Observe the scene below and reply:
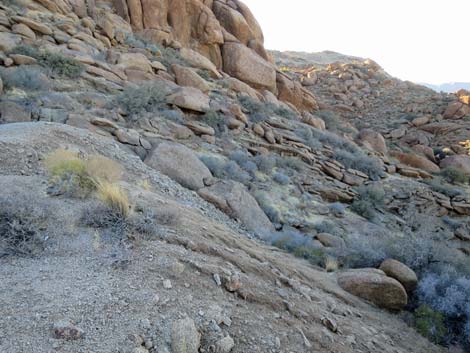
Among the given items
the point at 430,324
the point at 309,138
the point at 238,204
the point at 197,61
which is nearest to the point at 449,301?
Answer: the point at 430,324

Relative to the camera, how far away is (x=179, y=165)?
775 cm

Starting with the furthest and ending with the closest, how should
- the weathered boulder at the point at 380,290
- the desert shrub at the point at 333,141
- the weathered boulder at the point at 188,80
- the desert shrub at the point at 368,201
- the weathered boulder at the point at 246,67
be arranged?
1. the weathered boulder at the point at 246,67
2. the desert shrub at the point at 333,141
3. the weathered boulder at the point at 188,80
4. the desert shrub at the point at 368,201
5. the weathered boulder at the point at 380,290

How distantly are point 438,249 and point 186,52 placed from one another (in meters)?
14.6

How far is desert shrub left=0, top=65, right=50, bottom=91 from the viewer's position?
8.77 metres

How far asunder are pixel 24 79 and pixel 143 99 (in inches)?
120

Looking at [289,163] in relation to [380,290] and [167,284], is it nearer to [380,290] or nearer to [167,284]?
[380,290]

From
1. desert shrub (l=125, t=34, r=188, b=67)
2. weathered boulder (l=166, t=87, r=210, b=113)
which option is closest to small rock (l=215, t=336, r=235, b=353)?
weathered boulder (l=166, t=87, r=210, b=113)

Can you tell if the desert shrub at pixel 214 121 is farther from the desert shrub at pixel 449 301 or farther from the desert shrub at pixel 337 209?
the desert shrub at pixel 449 301

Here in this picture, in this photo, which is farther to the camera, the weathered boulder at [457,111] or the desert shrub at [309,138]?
the weathered boulder at [457,111]

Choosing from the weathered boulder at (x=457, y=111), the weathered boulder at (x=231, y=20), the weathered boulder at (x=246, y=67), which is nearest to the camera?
the weathered boulder at (x=246, y=67)

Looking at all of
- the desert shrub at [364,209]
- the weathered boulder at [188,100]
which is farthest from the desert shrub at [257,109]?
the desert shrub at [364,209]

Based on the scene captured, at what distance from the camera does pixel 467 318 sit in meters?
4.53

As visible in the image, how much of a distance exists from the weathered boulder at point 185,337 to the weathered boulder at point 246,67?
56.4 feet

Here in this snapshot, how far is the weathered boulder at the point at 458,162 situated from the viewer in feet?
57.3
